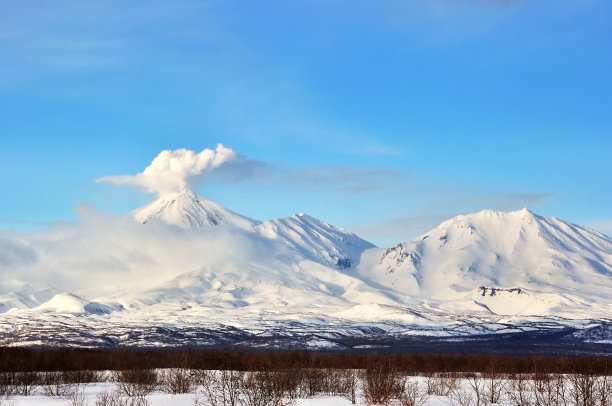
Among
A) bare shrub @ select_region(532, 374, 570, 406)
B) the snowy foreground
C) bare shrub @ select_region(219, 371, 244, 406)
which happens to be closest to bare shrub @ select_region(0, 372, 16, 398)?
the snowy foreground

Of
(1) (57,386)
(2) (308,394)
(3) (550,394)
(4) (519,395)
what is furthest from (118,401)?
(4) (519,395)

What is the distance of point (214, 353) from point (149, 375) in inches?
1036

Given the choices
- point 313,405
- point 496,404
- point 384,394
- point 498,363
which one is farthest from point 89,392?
point 498,363

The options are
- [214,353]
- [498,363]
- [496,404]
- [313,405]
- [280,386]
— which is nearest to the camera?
[280,386]

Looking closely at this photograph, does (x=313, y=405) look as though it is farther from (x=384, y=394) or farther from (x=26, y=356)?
(x=26, y=356)

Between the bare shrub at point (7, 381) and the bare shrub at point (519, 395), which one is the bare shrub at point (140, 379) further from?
the bare shrub at point (519, 395)

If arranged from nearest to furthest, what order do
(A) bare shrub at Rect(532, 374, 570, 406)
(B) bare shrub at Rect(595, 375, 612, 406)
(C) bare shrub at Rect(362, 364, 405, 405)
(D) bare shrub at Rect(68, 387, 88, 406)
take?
(B) bare shrub at Rect(595, 375, 612, 406)
(A) bare shrub at Rect(532, 374, 570, 406)
(D) bare shrub at Rect(68, 387, 88, 406)
(C) bare shrub at Rect(362, 364, 405, 405)

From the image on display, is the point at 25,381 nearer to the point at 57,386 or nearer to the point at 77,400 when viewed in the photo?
the point at 57,386

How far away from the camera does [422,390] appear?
77125 mm

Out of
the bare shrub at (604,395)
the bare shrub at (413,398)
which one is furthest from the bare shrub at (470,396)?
the bare shrub at (604,395)

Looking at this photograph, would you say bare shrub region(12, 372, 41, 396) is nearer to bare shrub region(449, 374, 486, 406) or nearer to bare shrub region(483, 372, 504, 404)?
bare shrub region(449, 374, 486, 406)

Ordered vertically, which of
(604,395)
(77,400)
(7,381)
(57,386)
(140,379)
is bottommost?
(77,400)

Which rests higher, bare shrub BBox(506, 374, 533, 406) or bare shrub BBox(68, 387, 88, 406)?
bare shrub BBox(506, 374, 533, 406)

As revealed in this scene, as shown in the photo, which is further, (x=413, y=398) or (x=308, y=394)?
(x=308, y=394)
